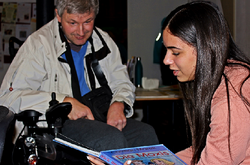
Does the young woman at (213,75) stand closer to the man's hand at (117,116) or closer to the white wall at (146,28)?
the man's hand at (117,116)

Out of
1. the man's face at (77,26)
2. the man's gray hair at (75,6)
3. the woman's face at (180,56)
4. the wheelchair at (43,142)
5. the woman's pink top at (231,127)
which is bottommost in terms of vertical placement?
the wheelchair at (43,142)

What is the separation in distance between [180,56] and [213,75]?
0.14 m

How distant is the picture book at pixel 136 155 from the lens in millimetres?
851

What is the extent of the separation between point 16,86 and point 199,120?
1025mm

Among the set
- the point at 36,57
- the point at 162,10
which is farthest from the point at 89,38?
the point at 162,10

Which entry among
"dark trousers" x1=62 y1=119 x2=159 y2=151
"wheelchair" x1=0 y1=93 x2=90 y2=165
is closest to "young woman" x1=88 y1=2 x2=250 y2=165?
"dark trousers" x1=62 y1=119 x2=159 y2=151

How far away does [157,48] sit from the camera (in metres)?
3.36

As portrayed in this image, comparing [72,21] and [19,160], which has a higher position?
[72,21]

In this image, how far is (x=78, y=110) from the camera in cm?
150

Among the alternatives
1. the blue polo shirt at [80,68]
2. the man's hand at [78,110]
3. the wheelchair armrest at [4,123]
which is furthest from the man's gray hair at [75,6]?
the wheelchair armrest at [4,123]

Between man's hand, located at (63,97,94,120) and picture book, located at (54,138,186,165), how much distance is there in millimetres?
580

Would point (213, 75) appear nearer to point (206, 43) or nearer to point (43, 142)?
point (206, 43)

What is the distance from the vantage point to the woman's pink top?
2.80 feet

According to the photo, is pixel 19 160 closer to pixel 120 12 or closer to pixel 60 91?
pixel 60 91
